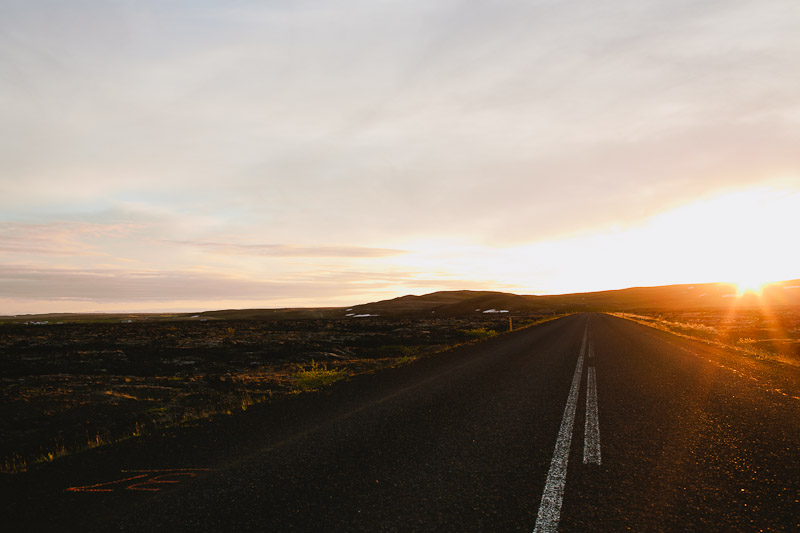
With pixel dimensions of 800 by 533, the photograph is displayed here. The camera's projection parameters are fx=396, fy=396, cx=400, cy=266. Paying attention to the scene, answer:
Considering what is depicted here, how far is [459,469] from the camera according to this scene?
214 inches

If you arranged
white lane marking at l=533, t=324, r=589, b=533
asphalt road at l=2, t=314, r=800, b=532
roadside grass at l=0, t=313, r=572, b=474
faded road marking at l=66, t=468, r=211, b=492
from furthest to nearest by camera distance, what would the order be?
1. roadside grass at l=0, t=313, r=572, b=474
2. faded road marking at l=66, t=468, r=211, b=492
3. asphalt road at l=2, t=314, r=800, b=532
4. white lane marking at l=533, t=324, r=589, b=533

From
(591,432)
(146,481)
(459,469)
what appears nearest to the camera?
(459,469)

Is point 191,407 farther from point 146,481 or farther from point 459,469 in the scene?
point 459,469

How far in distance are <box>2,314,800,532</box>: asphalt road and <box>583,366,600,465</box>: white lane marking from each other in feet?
0.13

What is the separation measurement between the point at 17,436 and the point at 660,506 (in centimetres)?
1131

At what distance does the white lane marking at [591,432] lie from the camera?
18.7 ft

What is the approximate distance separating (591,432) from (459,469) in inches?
112


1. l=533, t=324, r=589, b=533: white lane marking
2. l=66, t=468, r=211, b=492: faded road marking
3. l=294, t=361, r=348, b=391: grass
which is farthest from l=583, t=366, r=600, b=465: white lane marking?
l=294, t=361, r=348, b=391: grass

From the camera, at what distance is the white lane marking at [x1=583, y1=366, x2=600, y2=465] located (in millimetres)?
5695

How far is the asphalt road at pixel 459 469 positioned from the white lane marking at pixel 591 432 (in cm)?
4

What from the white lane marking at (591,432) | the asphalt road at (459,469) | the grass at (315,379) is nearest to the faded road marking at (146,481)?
the asphalt road at (459,469)

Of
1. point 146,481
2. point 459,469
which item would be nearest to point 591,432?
point 459,469

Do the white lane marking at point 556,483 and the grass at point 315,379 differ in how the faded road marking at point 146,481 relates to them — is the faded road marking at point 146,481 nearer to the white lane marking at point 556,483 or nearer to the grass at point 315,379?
the white lane marking at point 556,483

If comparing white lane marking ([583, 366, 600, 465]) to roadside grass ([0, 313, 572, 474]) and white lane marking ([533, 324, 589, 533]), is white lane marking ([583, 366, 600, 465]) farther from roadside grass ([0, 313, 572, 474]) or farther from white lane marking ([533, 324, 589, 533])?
roadside grass ([0, 313, 572, 474])
